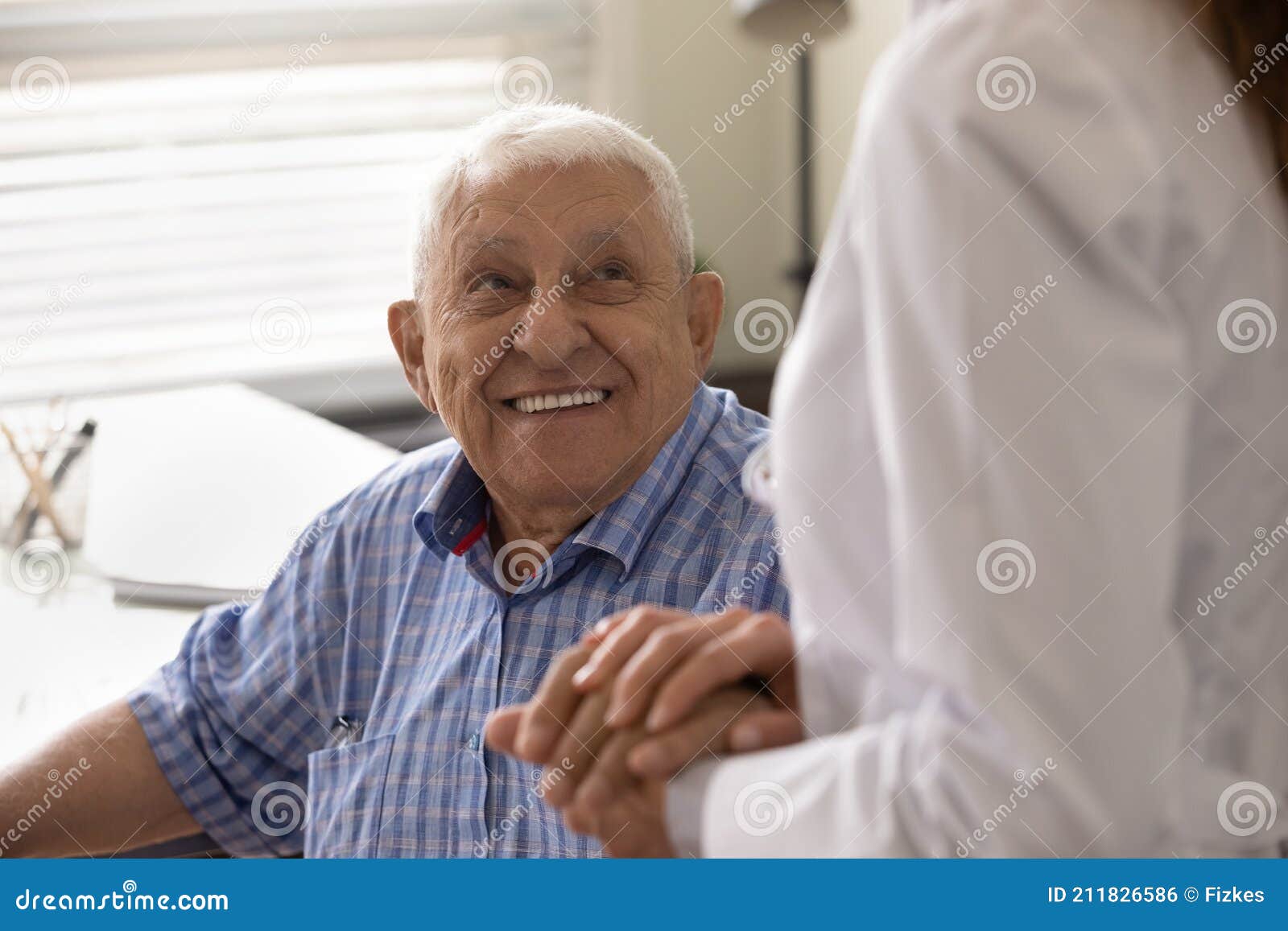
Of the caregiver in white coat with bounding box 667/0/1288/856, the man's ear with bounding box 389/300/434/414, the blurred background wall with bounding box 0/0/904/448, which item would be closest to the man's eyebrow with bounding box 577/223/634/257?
the man's ear with bounding box 389/300/434/414

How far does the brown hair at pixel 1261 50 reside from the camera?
2.04ft

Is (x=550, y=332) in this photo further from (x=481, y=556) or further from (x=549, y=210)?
(x=481, y=556)

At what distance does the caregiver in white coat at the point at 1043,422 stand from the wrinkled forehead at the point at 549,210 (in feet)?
2.10

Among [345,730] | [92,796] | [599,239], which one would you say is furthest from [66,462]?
[599,239]

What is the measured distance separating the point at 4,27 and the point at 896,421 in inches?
124

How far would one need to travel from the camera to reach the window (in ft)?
10.4

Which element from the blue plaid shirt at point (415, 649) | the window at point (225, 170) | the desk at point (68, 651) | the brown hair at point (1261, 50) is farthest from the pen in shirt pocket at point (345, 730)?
the window at point (225, 170)

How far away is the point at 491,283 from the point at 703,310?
24cm

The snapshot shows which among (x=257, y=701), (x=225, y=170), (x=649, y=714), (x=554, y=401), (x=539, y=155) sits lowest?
(x=257, y=701)

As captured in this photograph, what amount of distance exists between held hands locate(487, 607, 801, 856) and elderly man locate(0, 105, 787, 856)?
406 mm

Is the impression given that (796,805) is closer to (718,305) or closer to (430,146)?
(718,305)

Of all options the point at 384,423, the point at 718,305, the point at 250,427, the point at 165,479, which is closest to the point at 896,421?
the point at 718,305

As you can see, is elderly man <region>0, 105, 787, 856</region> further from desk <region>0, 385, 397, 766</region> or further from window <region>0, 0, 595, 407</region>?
window <region>0, 0, 595, 407</region>

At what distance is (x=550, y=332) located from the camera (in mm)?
1259
